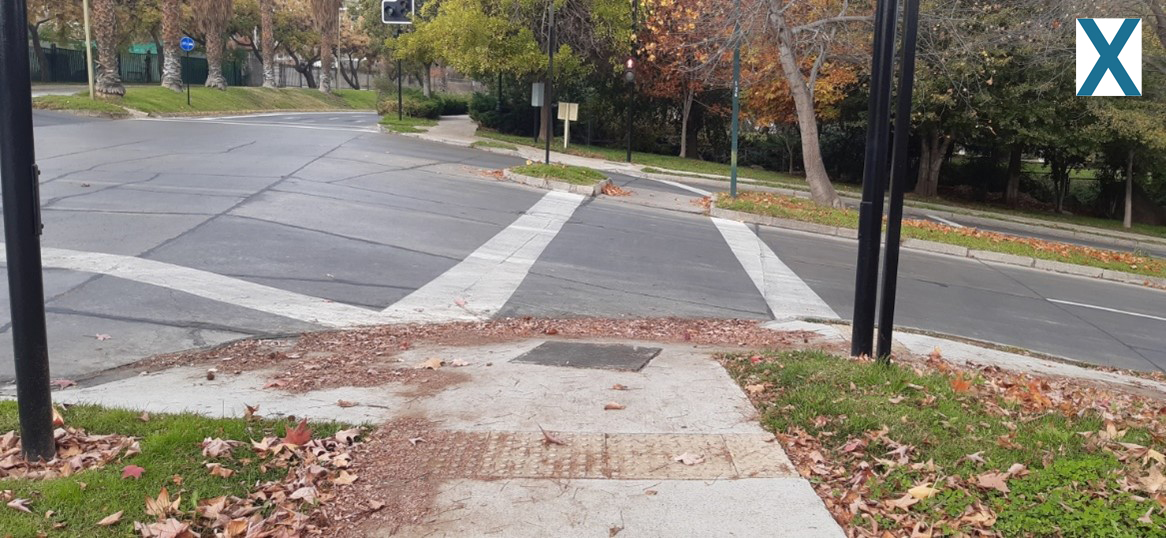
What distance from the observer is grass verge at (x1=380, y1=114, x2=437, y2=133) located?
34.0 metres

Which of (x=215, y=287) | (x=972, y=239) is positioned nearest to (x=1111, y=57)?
(x=215, y=287)

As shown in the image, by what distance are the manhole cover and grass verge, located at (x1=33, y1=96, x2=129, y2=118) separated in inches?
1170

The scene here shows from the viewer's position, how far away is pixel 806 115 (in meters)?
21.2

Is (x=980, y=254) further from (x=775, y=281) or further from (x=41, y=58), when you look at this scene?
(x=41, y=58)

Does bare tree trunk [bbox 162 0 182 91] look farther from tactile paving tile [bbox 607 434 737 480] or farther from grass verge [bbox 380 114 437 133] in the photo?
tactile paving tile [bbox 607 434 737 480]

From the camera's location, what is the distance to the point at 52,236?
465 inches

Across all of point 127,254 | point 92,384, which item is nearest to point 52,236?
point 127,254

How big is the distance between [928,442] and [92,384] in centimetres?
563

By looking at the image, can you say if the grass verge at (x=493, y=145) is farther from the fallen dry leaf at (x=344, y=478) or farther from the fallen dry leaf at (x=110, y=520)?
the fallen dry leaf at (x=110, y=520)

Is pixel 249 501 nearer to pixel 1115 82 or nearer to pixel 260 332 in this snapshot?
pixel 260 332

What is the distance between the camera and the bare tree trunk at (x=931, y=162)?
3300 centimetres

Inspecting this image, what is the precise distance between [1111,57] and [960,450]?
4.84 m

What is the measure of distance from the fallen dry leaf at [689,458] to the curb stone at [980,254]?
45.3ft

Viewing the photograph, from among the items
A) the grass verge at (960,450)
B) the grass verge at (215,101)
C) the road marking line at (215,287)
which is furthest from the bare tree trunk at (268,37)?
the grass verge at (960,450)
